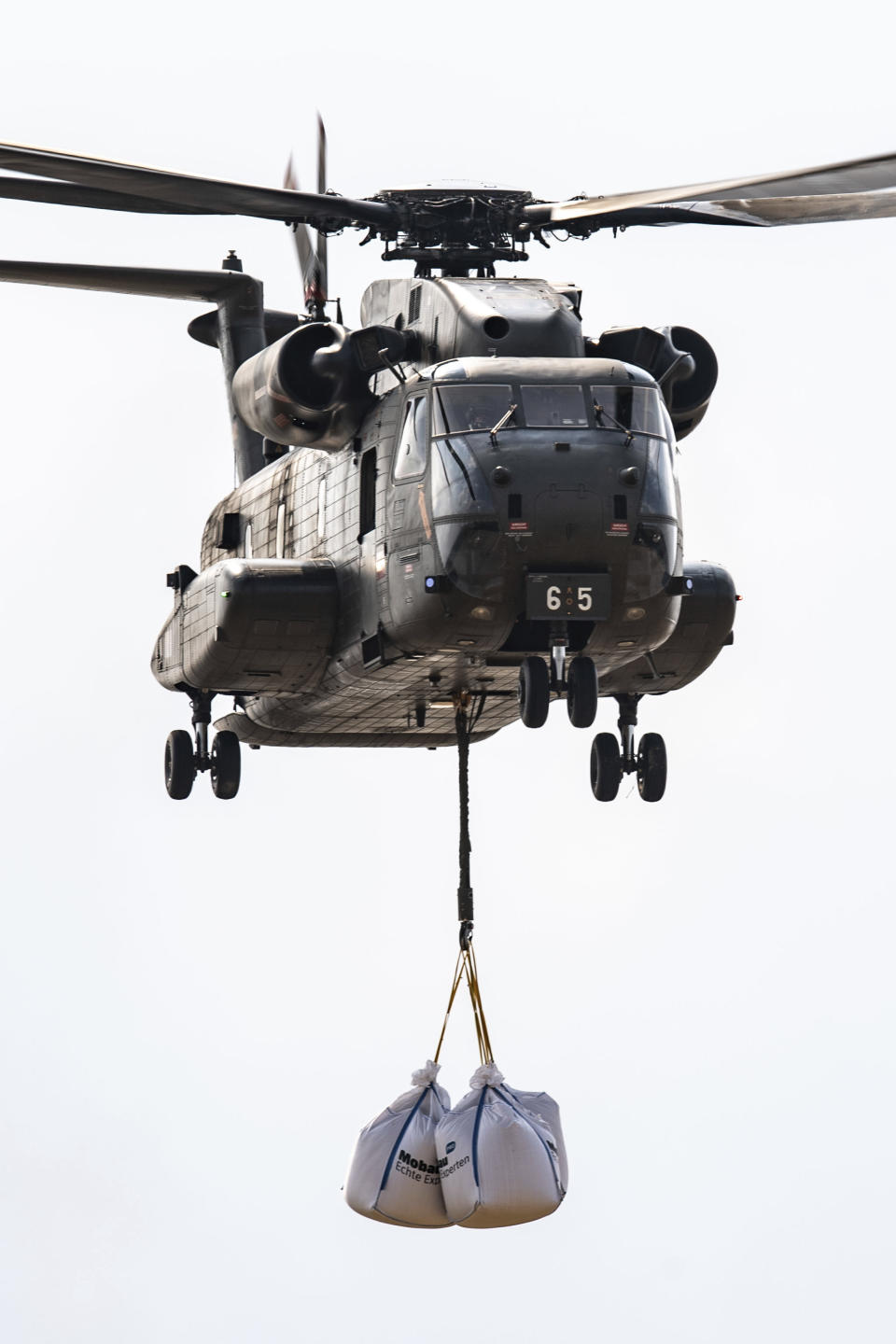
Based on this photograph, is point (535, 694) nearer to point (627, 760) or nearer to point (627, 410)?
point (627, 410)

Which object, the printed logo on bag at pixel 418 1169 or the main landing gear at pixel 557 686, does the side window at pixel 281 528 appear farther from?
the printed logo on bag at pixel 418 1169

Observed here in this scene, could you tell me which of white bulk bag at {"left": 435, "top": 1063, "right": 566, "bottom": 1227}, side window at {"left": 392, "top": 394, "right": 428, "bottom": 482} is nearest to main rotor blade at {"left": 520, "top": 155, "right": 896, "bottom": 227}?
side window at {"left": 392, "top": 394, "right": 428, "bottom": 482}

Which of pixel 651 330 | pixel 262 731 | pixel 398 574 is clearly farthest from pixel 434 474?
pixel 262 731

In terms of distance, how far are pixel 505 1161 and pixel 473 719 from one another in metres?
4.14

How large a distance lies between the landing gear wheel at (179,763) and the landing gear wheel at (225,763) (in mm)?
230

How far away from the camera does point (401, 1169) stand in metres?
24.8

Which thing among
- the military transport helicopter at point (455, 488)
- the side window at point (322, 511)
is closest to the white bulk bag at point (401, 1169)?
the military transport helicopter at point (455, 488)

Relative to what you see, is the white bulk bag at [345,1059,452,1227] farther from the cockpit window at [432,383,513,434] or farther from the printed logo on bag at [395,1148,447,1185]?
the cockpit window at [432,383,513,434]

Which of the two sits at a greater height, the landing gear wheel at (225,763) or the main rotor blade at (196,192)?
the main rotor blade at (196,192)

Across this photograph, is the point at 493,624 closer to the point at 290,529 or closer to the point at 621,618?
the point at 621,618

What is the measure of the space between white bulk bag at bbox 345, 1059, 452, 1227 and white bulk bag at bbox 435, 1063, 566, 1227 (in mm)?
158

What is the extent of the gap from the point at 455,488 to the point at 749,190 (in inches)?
142

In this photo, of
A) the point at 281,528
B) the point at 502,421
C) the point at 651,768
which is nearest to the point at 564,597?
the point at 502,421

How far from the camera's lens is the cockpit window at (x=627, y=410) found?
74.0 ft
